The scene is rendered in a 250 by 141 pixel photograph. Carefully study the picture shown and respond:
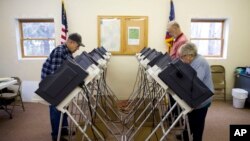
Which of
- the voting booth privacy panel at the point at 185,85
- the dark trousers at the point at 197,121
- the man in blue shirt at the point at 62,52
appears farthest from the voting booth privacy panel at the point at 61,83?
the dark trousers at the point at 197,121

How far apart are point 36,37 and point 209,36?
3869mm

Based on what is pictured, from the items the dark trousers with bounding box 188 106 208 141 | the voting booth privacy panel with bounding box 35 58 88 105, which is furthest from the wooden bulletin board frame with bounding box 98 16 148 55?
the voting booth privacy panel with bounding box 35 58 88 105

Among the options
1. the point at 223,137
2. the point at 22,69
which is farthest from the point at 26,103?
the point at 223,137

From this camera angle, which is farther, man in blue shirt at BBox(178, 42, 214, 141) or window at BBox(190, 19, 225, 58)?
window at BBox(190, 19, 225, 58)

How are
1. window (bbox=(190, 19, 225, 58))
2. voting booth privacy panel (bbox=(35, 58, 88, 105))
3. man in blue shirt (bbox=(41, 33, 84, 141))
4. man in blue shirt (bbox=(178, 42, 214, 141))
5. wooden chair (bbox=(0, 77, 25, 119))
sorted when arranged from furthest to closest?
1. window (bbox=(190, 19, 225, 58))
2. wooden chair (bbox=(0, 77, 25, 119))
3. man in blue shirt (bbox=(41, 33, 84, 141))
4. man in blue shirt (bbox=(178, 42, 214, 141))
5. voting booth privacy panel (bbox=(35, 58, 88, 105))

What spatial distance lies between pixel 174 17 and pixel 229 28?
4.22 ft

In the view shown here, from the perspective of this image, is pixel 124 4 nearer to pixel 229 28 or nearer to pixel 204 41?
pixel 204 41

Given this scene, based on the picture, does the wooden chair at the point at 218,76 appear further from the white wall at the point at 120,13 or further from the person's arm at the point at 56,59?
the person's arm at the point at 56,59

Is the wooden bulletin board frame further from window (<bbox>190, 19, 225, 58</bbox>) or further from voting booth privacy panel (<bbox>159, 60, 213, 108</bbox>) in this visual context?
voting booth privacy panel (<bbox>159, 60, 213, 108</bbox>)

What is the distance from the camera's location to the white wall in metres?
4.59

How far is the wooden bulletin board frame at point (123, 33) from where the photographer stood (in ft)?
15.2

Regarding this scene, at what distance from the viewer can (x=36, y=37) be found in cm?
489

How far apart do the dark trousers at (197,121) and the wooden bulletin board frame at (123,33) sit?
8.32ft

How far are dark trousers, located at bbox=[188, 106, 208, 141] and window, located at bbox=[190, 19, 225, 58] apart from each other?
291 cm
